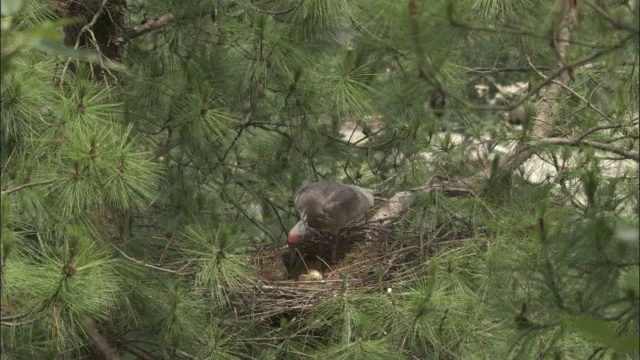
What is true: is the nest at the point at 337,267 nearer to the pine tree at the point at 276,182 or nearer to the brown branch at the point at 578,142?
the pine tree at the point at 276,182

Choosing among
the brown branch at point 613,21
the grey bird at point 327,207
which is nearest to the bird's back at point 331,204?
the grey bird at point 327,207

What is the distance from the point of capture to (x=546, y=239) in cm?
194

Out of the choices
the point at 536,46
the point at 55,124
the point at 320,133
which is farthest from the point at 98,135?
the point at 320,133

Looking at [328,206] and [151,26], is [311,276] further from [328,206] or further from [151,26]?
[151,26]

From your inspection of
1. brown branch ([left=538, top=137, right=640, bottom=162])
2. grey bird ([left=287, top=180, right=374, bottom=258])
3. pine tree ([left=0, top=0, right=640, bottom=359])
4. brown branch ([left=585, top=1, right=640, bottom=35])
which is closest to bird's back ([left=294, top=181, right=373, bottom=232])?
grey bird ([left=287, top=180, right=374, bottom=258])

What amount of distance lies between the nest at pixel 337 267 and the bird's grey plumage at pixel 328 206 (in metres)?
0.09

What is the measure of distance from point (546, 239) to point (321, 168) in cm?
244

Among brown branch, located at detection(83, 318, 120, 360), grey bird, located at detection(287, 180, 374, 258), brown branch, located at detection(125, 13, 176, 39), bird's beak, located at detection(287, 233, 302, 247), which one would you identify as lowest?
brown branch, located at detection(83, 318, 120, 360)

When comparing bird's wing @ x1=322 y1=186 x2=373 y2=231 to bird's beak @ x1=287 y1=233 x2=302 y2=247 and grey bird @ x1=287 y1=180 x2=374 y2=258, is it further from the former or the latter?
bird's beak @ x1=287 y1=233 x2=302 y2=247

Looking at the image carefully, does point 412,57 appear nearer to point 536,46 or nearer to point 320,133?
point 536,46

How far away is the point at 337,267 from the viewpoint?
3.40 m

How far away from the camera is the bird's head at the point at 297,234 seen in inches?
133

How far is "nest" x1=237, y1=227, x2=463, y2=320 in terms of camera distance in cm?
314

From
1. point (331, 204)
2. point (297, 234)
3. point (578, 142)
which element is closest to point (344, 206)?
point (331, 204)
